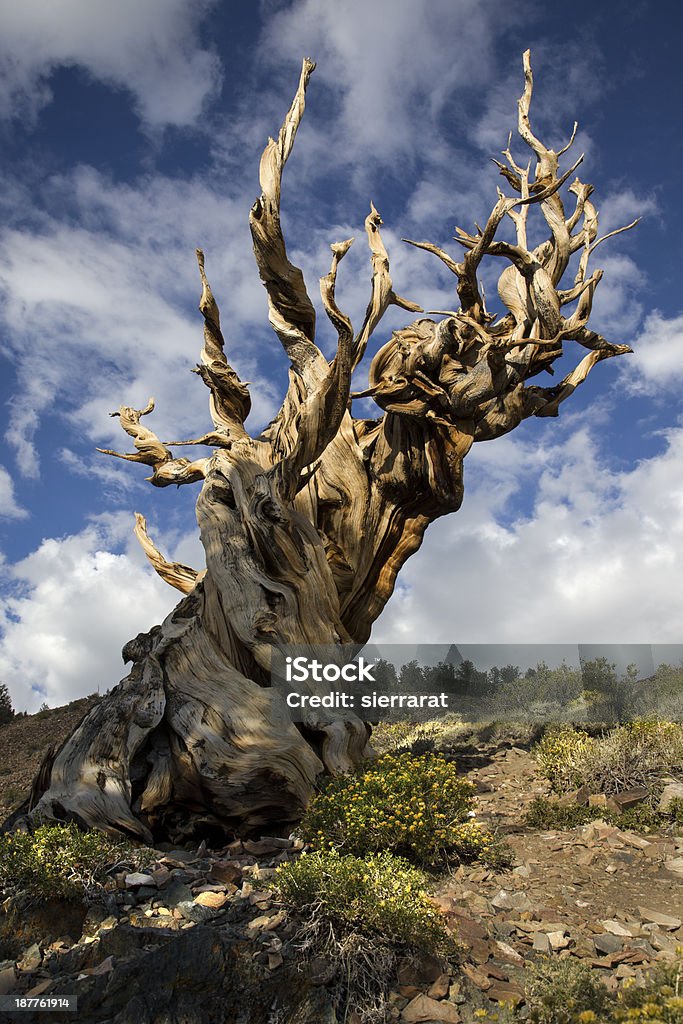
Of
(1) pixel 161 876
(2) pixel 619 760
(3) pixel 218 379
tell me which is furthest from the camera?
(3) pixel 218 379

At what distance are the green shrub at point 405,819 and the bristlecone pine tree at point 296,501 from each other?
1.03 m

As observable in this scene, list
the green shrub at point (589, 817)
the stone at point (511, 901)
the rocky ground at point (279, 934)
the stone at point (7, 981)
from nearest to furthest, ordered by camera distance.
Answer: the rocky ground at point (279, 934) → the stone at point (7, 981) → the stone at point (511, 901) → the green shrub at point (589, 817)

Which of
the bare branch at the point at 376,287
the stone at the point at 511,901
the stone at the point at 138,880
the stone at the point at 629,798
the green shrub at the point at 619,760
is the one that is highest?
the bare branch at the point at 376,287

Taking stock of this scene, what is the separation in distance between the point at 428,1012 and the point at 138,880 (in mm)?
2545

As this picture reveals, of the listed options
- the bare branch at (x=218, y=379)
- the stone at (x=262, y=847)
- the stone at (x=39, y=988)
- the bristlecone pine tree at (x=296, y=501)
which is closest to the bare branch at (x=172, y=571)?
the bristlecone pine tree at (x=296, y=501)

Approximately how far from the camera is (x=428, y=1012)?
3.46 metres

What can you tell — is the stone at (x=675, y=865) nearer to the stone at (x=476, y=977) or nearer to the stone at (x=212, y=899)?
the stone at (x=476, y=977)

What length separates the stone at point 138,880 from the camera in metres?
5.13

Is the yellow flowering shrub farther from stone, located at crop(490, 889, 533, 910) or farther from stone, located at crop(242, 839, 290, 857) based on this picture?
stone, located at crop(242, 839, 290, 857)

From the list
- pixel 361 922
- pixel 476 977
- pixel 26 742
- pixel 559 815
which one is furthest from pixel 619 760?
pixel 26 742

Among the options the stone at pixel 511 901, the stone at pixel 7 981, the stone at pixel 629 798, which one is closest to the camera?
the stone at pixel 7 981

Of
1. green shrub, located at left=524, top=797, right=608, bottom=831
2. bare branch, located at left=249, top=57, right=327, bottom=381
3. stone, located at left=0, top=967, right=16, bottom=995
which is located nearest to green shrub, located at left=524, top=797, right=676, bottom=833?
green shrub, located at left=524, top=797, right=608, bottom=831

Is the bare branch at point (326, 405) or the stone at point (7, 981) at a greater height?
the bare branch at point (326, 405)

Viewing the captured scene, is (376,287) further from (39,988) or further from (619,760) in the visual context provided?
(39,988)
